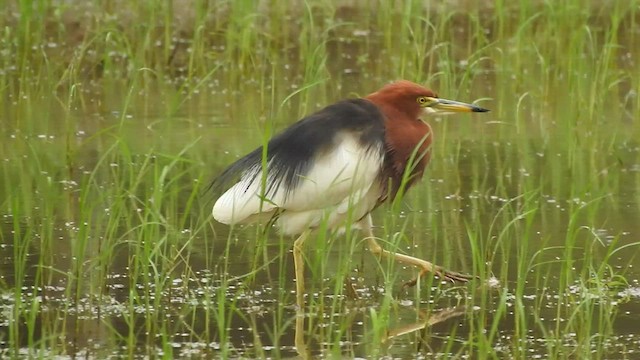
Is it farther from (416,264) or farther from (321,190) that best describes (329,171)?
(416,264)

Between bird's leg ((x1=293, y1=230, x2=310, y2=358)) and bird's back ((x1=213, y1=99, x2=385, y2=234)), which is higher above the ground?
bird's back ((x1=213, y1=99, x2=385, y2=234))

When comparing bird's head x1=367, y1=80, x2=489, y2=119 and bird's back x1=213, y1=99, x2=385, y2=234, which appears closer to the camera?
bird's back x1=213, y1=99, x2=385, y2=234

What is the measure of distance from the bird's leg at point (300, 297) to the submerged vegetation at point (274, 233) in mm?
36

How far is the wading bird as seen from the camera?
604 cm

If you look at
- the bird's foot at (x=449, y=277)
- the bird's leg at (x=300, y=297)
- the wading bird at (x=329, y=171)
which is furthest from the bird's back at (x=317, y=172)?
the bird's foot at (x=449, y=277)

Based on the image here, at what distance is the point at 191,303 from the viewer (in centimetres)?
555

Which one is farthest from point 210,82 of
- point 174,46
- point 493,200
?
point 493,200

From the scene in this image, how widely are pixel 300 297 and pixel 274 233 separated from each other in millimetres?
1211

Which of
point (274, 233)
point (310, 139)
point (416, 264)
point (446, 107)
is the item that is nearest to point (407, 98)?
point (446, 107)

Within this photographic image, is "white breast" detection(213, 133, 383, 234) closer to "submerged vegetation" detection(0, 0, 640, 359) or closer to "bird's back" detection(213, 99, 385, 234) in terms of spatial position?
"bird's back" detection(213, 99, 385, 234)

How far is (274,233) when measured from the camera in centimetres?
696

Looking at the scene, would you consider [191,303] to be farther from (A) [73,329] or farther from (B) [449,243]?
(B) [449,243]

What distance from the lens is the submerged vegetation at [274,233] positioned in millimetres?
5258

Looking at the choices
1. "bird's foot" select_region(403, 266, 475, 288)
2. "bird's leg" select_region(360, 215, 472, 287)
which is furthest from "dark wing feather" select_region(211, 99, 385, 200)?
"bird's foot" select_region(403, 266, 475, 288)
